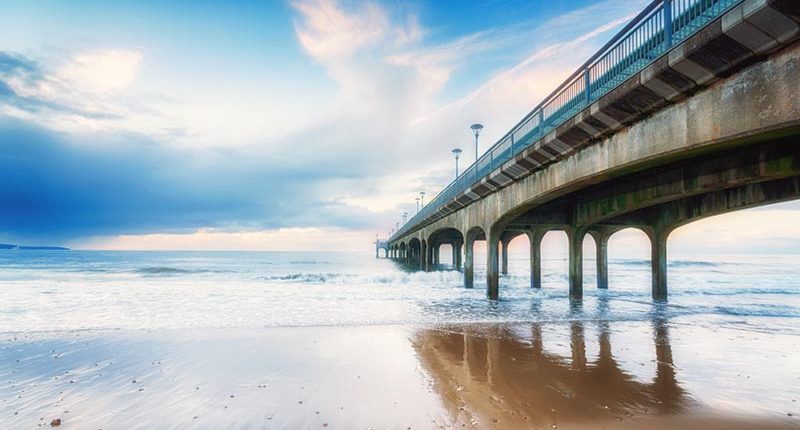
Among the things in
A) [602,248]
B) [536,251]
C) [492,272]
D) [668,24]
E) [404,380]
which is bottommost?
[404,380]

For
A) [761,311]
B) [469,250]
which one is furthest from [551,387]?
[469,250]

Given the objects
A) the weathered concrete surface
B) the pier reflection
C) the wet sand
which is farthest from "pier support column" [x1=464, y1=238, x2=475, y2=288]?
the pier reflection

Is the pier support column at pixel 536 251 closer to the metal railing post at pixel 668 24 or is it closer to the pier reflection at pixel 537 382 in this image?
the pier reflection at pixel 537 382

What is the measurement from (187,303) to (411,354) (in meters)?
14.4

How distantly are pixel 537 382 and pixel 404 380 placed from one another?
2269mm

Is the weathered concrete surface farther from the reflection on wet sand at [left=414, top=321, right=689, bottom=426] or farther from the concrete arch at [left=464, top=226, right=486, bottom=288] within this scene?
the concrete arch at [left=464, top=226, right=486, bottom=288]

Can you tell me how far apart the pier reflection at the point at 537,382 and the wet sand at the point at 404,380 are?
1.3 inches

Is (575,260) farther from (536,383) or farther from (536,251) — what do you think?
(536,383)

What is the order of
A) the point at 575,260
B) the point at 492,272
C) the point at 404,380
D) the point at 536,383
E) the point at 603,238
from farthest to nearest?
the point at 603,238, the point at 575,260, the point at 492,272, the point at 404,380, the point at 536,383

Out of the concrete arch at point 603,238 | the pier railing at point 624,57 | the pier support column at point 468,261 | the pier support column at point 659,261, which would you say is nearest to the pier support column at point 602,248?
the concrete arch at point 603,238

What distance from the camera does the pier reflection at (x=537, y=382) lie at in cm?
559

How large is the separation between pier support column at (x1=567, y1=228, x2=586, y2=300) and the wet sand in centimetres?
752

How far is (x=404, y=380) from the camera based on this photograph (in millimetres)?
7000

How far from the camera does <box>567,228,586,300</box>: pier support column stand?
1853 cm
